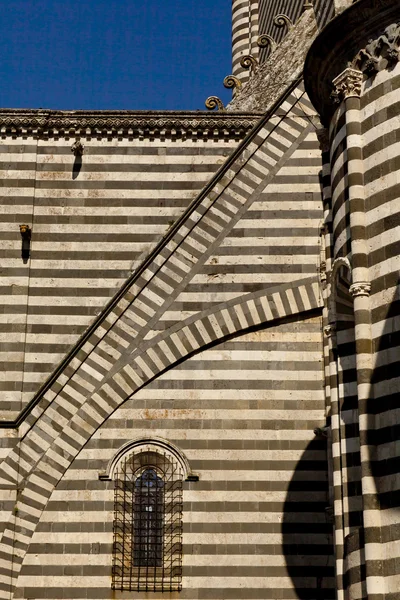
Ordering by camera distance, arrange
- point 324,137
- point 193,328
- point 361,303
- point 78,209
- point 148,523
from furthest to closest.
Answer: point 78,209 < point 193,328 < point 148,523 < point 324,137 < point 361,303

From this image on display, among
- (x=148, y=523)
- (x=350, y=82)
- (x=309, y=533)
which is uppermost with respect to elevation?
(x=350, y=82)

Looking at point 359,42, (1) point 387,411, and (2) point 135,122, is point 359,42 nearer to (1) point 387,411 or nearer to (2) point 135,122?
(1) point 387,411

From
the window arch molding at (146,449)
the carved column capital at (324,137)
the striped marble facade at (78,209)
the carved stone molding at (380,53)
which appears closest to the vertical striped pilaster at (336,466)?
the carved column capital at (324,137)

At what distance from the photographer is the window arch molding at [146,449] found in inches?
683

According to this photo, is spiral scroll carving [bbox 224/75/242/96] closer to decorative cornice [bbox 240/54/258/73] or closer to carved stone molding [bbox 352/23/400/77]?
decorative cornice [bbox 240/54/258/73]

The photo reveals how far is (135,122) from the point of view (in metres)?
20.1

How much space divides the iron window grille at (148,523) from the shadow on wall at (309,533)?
1.50 m

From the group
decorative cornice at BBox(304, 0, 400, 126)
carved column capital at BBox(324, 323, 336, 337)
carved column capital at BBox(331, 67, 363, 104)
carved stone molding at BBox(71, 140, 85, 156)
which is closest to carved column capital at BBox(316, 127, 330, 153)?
decorative cornice at BBox(304, 0, 400, 126)

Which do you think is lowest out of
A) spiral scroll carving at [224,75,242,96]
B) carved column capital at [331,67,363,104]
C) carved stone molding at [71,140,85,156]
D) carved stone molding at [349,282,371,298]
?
carved stone molding at [349,282,371,298]

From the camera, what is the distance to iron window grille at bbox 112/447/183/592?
666 inches

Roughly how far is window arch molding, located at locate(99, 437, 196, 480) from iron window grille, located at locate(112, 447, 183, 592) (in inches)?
1.5

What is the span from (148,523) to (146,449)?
39.7 inches

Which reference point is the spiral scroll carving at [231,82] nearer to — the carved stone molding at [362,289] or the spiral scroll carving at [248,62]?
the spiral scroll carving at [248,62]

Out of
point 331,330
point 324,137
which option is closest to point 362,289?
point 331,330
